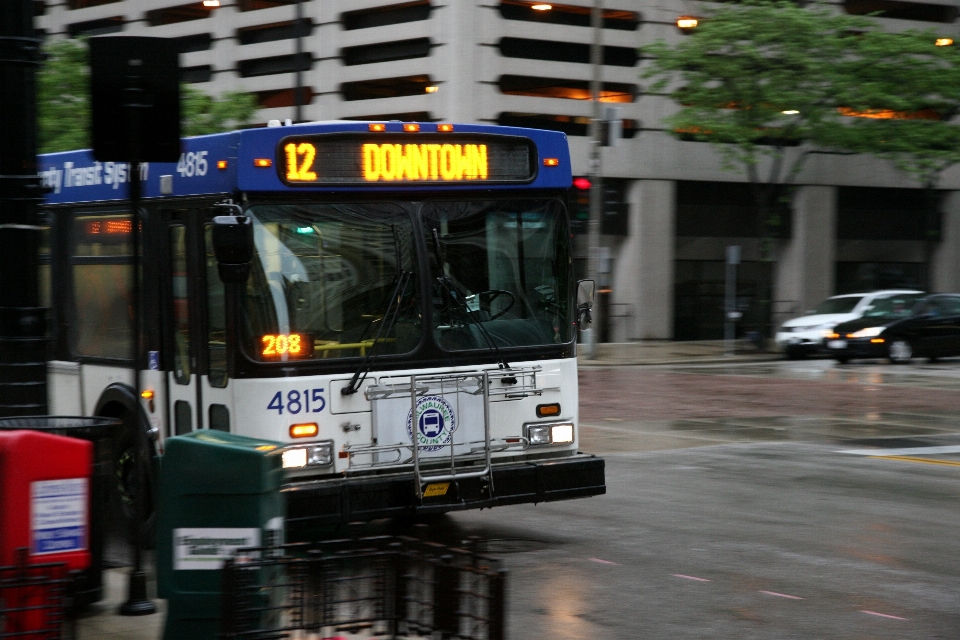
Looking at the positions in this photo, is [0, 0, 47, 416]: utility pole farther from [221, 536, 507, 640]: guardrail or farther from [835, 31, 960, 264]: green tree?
[835, 31, 960, 264]: green tree

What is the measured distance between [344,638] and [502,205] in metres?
4.08

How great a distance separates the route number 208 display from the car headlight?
22.9 metres

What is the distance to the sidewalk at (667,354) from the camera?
30.8 meters

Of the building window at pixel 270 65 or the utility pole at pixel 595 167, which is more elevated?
the building window at pixel 270 65

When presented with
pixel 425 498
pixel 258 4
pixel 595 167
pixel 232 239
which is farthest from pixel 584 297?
pixel 258 4

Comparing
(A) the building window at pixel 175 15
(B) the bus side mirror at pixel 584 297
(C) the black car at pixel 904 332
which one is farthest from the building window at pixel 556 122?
(B) the bus side mirror at pixel 584 297

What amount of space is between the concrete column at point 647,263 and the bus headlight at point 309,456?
31032mm

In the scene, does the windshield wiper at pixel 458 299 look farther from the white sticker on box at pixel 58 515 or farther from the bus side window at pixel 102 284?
the white sticker on box at pixel 58 515

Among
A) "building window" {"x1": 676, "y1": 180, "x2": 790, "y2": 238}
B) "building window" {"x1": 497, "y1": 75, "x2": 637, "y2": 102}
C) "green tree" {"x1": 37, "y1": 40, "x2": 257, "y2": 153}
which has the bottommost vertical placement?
"building window" {"x1": 676, "y1": 180, "x2": 790, "y2": 238}

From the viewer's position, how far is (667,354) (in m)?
33.4

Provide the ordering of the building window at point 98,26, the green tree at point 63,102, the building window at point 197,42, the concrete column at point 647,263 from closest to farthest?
1. the green tree at point 63,102
2. the concrete column at point 647,263
3. the building window at point 197,42
4. the building window at point 98,26

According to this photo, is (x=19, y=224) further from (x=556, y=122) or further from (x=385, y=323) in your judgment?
(x=556, y=122)

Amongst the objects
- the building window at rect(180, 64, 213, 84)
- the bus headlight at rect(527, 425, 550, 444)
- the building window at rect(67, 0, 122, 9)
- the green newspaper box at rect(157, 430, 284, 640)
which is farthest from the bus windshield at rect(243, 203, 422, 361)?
the building window at rect(67, 0, 122, 9)

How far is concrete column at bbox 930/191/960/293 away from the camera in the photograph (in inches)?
1793
